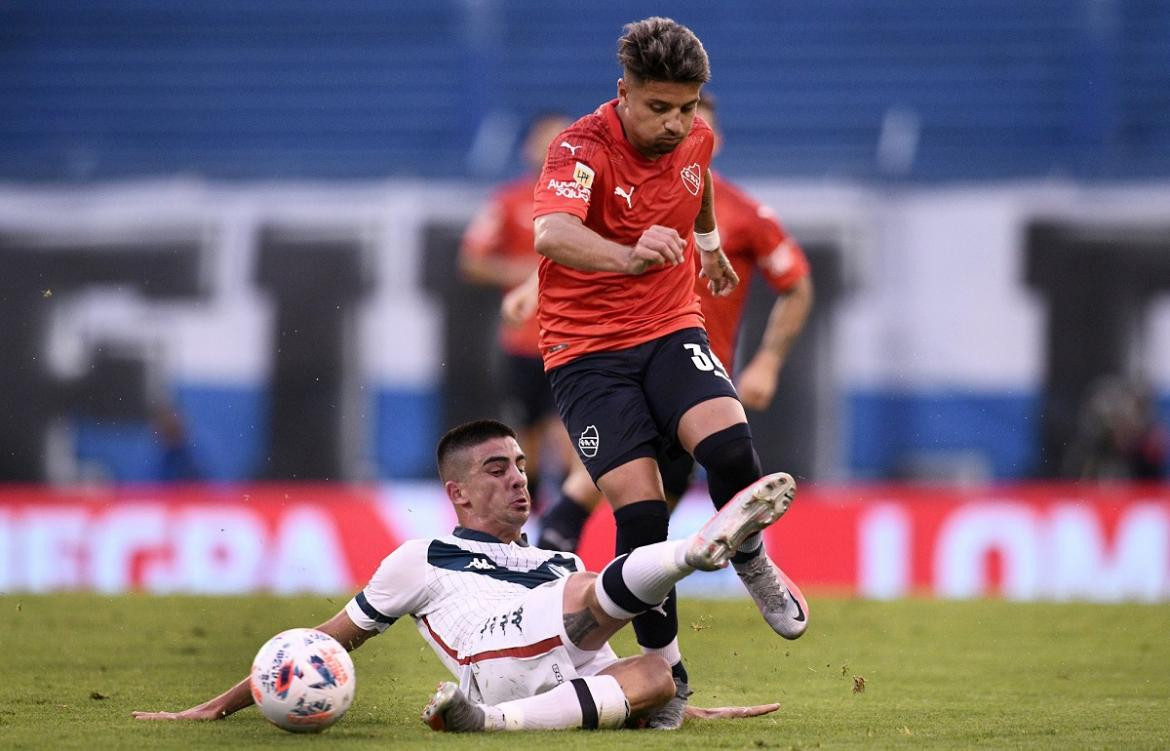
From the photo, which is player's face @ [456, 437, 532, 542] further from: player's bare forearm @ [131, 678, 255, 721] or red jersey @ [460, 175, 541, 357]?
red jersey @ [460, 175, 541, 357]

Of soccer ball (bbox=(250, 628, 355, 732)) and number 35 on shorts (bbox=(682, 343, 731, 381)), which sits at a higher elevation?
number 35 on shorts (bbox=(682, 343, 731, 381))

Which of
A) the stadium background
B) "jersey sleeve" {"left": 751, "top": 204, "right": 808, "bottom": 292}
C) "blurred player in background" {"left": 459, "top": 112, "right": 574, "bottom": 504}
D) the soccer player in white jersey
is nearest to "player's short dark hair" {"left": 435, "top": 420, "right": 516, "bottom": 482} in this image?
the soccer player in white jersey

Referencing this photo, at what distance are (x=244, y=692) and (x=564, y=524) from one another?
96.0 inches

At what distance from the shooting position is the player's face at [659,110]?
583 cm

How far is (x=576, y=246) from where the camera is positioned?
5.66m

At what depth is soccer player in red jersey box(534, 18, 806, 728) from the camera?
5824mm

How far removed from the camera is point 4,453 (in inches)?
648

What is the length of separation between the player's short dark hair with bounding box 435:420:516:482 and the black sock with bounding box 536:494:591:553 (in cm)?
172

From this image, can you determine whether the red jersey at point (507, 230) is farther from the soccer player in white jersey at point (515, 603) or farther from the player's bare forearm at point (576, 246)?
the player's bare forearm at point (576, 246)

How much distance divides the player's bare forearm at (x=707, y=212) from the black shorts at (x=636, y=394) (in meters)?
0.56

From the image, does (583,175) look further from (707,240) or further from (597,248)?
(707,240)

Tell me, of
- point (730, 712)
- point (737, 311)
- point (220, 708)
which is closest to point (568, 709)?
point (730, 712)

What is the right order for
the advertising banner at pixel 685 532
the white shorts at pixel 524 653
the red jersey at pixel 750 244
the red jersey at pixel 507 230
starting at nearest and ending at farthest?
the white shorts at pixel 524 653
the red jersey at pixel 750 244
the red jersey at pixel 507 230
the advertising banner at pixel 685 532

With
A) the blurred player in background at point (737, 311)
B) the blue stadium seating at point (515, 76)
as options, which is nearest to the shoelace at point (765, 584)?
the blurred player in background at point (737, 311)
